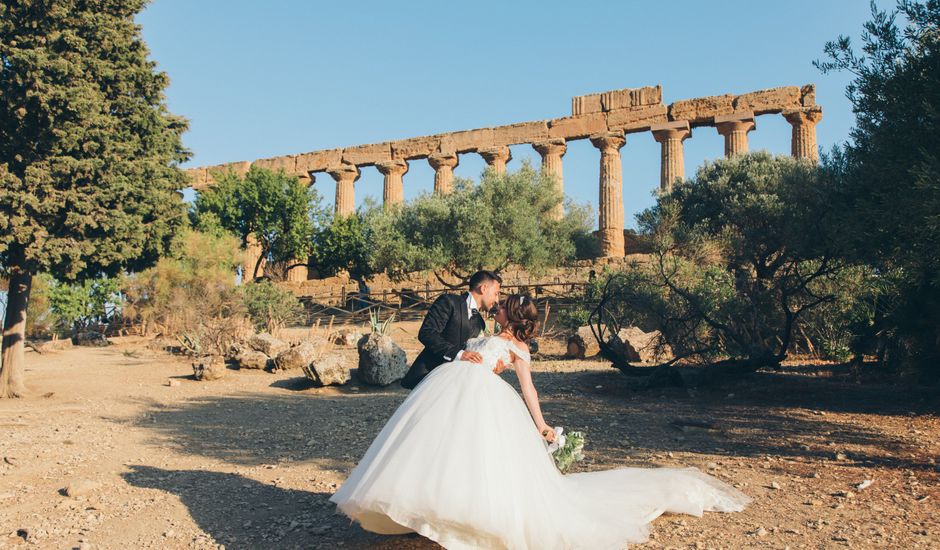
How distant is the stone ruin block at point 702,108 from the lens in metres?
26.0

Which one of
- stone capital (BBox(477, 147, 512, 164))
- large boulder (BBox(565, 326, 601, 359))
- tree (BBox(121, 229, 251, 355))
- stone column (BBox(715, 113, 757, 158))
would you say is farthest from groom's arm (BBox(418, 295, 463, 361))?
stone capital (BBox(477, 147, 512, 164))

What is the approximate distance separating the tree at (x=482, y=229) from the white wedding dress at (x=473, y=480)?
20020 mm

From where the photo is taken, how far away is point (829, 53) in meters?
7.91

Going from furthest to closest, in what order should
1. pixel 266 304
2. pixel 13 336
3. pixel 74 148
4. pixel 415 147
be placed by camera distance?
pixel 415 147 → pixel 266 304 → pixel 13 336 → pixel 74 148

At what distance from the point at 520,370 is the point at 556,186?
23.5 m

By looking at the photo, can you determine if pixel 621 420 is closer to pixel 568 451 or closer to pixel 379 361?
pixel 568 451

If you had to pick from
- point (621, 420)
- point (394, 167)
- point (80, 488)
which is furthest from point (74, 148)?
point (394, 167)

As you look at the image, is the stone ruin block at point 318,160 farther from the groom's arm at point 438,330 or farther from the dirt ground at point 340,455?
the groom's arm at point 438,330

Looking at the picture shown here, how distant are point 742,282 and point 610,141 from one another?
53.9 ft

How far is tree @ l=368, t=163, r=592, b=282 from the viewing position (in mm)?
24281

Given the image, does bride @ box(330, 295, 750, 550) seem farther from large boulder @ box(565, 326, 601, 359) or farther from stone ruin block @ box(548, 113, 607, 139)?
stone ruin block @ box(548, 113, 607, 139)

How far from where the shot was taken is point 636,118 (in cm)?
2744

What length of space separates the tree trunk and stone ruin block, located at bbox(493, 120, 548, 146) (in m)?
21.9

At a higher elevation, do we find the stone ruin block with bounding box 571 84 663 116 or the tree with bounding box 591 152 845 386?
the stone ruin block with bounding box 571 84 663 116
